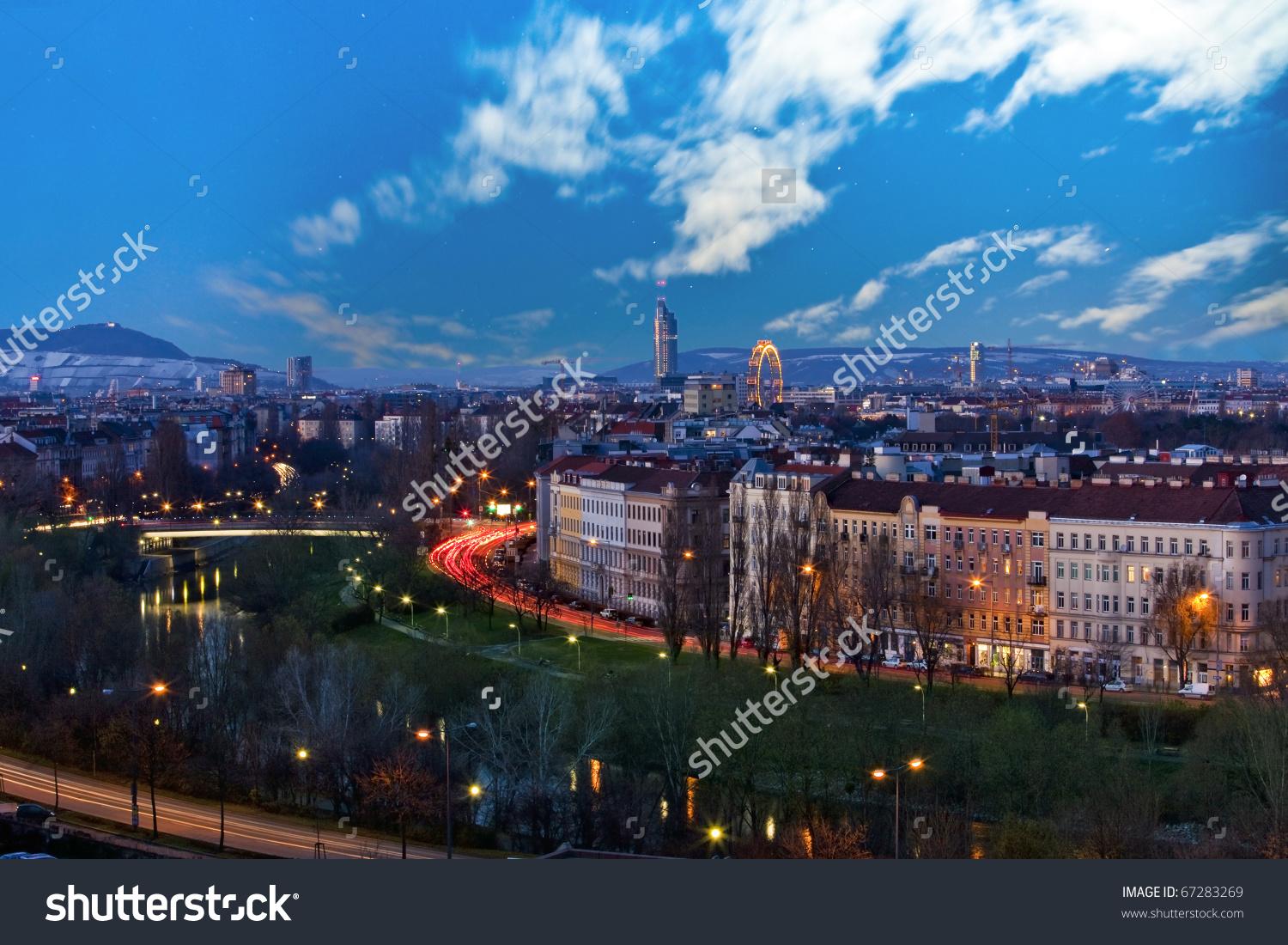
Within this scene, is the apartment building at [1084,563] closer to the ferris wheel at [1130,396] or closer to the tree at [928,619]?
the tree at [928,619]

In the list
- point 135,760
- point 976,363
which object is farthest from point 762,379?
point 135,760

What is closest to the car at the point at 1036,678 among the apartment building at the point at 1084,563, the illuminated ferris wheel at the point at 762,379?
the apartment building at the point at 1084,563

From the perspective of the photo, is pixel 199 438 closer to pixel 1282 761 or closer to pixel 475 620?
pixel 475 620

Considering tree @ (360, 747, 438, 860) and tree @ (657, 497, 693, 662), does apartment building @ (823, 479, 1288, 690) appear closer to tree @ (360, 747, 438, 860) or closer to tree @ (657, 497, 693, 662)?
tree @ (657, 497, 693, 662)

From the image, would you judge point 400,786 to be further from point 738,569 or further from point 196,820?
point 738,569

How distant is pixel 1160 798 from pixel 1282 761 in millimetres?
1153

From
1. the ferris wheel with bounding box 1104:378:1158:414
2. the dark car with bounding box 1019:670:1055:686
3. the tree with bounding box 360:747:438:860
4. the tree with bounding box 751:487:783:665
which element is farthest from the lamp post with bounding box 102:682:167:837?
the ferris wheel with bounding box 1104:378:1158:414

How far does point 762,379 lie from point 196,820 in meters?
101

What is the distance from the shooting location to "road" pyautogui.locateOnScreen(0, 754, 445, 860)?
525 inches

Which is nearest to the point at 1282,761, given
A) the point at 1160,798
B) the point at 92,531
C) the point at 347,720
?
the point at 1160,798

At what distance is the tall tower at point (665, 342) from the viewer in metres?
144

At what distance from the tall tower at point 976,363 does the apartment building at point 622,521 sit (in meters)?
96.2

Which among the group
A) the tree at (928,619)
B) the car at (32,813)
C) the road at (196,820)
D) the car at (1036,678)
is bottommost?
the road at (196,820)

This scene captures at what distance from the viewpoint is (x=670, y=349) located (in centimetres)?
14438
